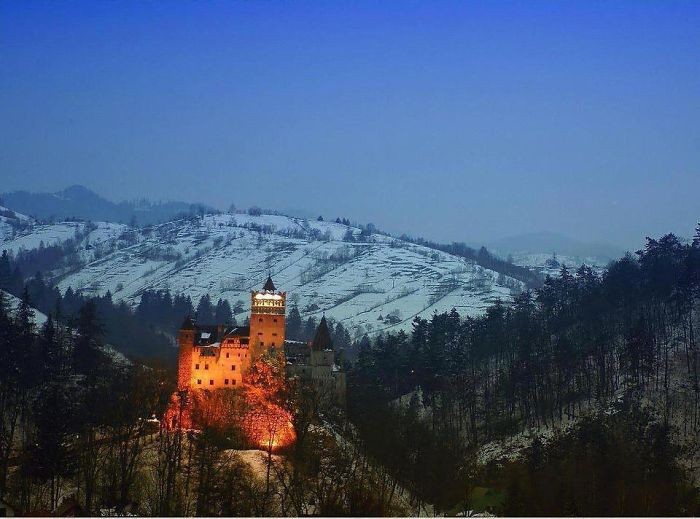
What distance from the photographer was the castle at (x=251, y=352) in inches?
3046

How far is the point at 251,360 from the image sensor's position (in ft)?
257

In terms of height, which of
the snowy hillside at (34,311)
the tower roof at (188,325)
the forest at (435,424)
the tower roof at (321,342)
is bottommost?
the forest at (435,424)

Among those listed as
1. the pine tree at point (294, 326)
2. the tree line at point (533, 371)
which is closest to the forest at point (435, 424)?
the tree line at point (533, 371)

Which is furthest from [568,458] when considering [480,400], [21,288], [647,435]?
[21,288]

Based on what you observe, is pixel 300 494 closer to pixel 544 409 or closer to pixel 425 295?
pixel 544 409

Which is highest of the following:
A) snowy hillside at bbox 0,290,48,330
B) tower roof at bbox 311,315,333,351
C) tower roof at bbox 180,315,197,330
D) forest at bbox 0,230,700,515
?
snowy hillside at bbox 0,290,48,330

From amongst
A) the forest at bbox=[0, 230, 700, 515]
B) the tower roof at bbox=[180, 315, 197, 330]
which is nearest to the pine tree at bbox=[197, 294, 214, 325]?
the forest at bbox=[0, 230, 700, 515]

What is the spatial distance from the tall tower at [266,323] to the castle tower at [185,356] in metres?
5.57

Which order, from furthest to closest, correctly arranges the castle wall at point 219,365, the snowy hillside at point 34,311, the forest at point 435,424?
the snowy hillside at point 34,311 < the castle wall at point 219,365 < the forest at point 435,424

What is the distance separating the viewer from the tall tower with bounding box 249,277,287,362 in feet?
262

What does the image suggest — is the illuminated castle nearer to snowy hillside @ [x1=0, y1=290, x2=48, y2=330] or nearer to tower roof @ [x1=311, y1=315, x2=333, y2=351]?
tower roof @ [x1=311, y1=315, x2=333, y2=351]

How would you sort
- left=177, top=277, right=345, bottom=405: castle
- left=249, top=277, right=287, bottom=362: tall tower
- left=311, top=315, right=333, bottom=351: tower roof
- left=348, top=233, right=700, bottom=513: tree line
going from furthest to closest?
left=311, top=315, right=333, bottom=351: tower roof < left=249, top=277, right=287, bottom=362: tall tower < left=348, top=233, right=700, bottom=513: tree line < left=177, top=277, right=345, bottom=405: castle

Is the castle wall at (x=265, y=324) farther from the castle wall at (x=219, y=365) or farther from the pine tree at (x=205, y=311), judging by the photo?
the pine tree at (x=205, y=311)

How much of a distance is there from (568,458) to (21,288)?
11327 cm
